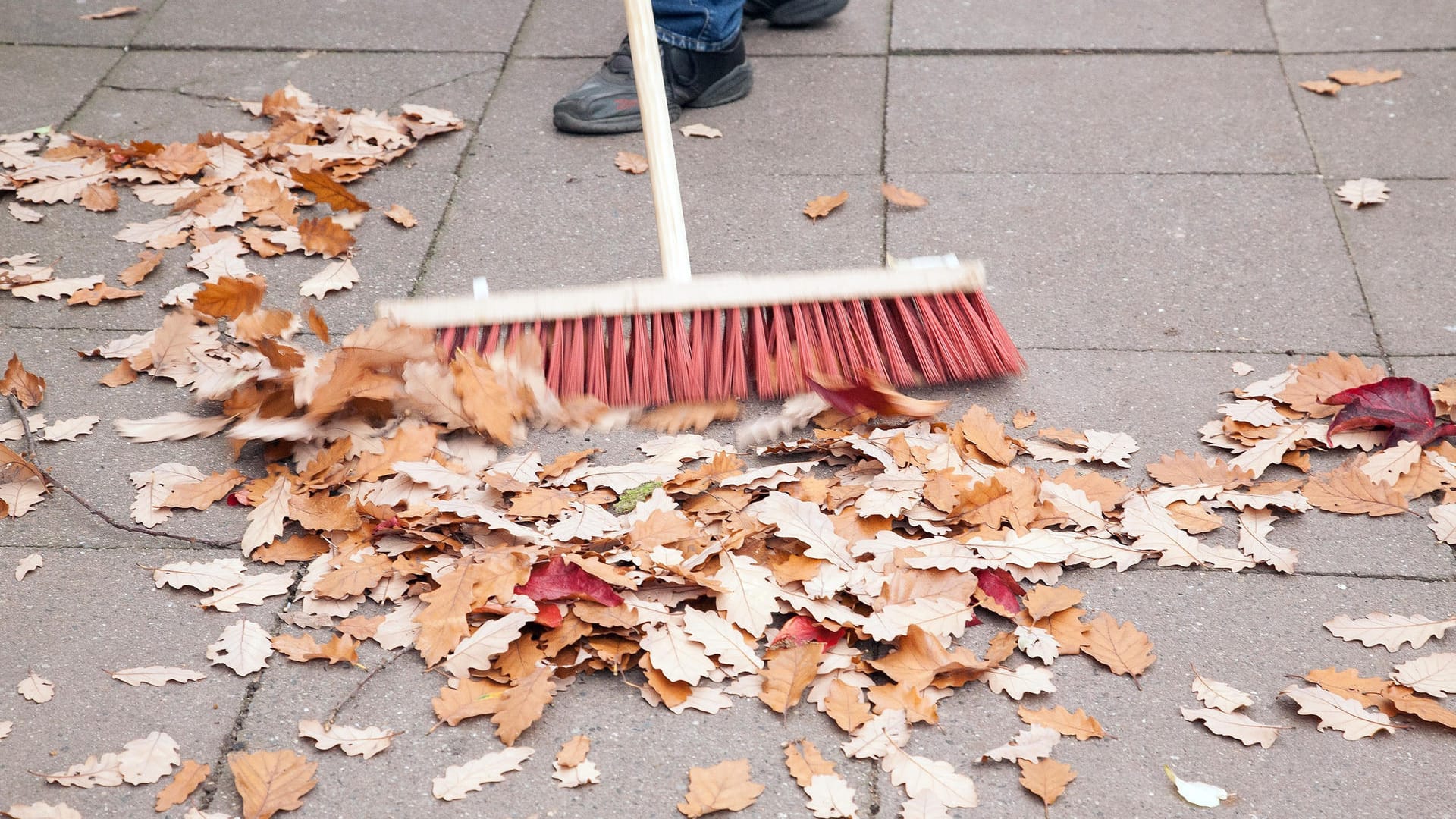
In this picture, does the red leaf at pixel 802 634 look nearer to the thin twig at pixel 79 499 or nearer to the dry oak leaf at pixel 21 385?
the thin twig at pixel 79 499

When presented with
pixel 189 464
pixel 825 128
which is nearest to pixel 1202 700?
pixel 189 464

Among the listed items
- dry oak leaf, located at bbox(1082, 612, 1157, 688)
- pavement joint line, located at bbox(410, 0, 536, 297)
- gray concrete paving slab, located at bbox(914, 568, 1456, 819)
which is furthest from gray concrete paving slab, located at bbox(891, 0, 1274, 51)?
dry oak leaf, located at bbox(1082, 612, 1157, 688)

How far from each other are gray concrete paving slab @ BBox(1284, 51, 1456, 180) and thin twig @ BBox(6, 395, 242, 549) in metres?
2.99

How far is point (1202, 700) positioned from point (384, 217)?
2347mm

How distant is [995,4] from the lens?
171 inches

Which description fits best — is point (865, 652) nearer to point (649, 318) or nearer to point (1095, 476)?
point (1095, 476)

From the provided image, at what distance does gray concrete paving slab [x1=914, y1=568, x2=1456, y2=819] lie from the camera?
1.74 meters

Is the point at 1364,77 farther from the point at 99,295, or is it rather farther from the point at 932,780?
the point at 99,295

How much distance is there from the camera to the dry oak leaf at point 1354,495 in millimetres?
2246

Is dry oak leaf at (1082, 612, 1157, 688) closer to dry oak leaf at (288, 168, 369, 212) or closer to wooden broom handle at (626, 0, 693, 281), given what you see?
wooden broom handle at (626, 0, 693, 281)

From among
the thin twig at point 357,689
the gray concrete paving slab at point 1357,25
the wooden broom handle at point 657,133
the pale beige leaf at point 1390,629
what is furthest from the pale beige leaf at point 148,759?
the gray concrete paving slab at point 1357,25

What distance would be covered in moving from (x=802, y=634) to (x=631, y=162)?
188cm

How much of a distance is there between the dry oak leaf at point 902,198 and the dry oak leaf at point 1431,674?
177 cm

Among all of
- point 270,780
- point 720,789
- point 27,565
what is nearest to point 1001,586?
point 720,789
